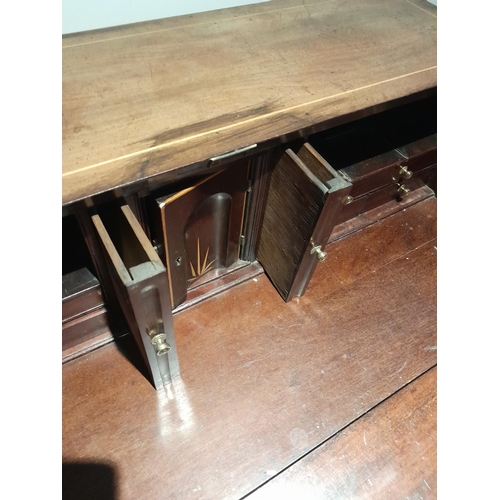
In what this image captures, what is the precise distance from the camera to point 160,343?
52cm

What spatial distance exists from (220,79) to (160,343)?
1.13 feet

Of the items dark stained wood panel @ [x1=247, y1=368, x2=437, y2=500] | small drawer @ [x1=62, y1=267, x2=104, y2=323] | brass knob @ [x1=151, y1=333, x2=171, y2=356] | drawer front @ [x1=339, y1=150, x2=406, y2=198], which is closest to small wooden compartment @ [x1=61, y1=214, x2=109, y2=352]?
small drawer @ [x1=62, y1=267, x2=104, y2=323]

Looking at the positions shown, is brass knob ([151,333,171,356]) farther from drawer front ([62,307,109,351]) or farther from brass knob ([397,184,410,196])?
brass knob ([397,184,410,196])

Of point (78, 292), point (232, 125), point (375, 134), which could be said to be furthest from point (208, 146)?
point (375, 134)

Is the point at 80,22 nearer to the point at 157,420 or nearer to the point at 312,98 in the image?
the point at 312,98

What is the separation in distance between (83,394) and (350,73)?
23.8 inches

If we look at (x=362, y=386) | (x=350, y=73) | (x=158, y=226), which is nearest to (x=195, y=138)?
(x=158, y=226)

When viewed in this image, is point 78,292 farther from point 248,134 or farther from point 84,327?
point 248,134

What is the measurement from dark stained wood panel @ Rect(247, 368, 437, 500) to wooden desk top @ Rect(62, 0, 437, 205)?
451 mm

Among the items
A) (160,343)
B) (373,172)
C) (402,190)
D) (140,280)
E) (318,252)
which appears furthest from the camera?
(402,190)

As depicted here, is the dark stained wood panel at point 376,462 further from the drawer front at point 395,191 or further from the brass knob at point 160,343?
the drawer front at point 395,191

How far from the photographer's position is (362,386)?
26.5 inches

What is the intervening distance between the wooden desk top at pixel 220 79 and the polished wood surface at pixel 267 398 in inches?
13.6

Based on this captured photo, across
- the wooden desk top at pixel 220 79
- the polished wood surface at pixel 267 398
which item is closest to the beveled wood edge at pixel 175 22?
the wooden desk top at pixel 220 79
